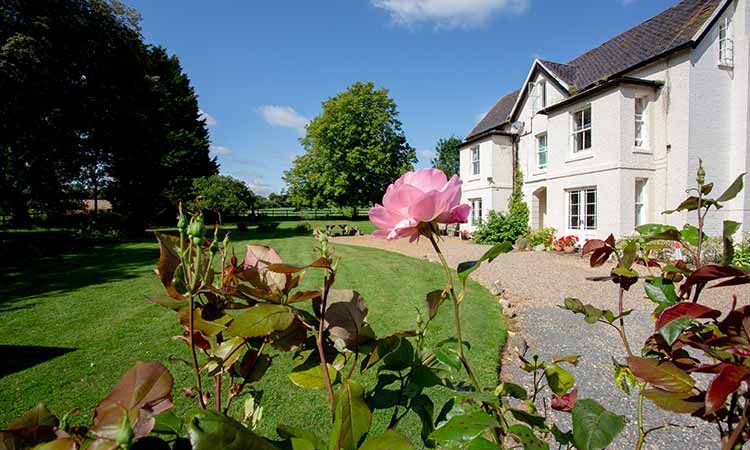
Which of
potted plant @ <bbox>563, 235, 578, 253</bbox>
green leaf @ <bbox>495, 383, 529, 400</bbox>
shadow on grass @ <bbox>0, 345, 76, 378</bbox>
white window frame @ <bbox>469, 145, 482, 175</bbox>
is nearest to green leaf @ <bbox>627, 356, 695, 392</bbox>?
green leaf @ <bbox>495, 383, 529, 400</bbox>

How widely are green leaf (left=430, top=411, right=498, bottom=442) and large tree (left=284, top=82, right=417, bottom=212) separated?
3356cm

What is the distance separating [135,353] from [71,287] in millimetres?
4792

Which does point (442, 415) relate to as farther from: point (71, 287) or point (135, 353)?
point (71, 287)

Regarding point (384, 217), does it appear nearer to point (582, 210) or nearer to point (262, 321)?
point (262, 321)

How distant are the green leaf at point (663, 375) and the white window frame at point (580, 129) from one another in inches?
578

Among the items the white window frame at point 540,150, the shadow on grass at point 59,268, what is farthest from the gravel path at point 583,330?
the shadow on grass at point 59,268

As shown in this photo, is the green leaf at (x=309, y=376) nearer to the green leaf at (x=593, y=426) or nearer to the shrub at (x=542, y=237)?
the green leaf at (x=593, y=426)

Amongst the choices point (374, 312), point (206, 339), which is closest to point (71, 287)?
point (374, 312)

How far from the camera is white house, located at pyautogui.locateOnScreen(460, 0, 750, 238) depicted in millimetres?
11539

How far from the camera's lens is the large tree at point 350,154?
34469mm

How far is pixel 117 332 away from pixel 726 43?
1752 cm

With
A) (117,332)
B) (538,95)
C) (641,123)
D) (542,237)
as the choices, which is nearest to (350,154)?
(538,95)

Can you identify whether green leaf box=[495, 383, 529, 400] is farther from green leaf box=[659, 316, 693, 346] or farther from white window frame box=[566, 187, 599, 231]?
white window frame box=[566, 187, 599, 231]

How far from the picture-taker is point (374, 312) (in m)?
5.95
